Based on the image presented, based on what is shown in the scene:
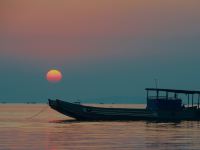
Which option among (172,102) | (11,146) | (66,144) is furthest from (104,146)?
(172,102)

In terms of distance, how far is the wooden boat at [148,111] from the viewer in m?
88.2

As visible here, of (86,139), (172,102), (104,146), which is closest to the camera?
(104,146)

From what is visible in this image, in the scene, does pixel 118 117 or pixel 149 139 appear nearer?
pixel 149 139

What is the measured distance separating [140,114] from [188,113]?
21.8 ft

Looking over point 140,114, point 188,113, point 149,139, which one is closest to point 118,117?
point 140,114

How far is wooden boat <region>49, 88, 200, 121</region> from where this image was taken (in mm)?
88250

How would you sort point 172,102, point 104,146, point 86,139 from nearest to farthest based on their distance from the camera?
point 104,146
point 86,139
point 172,102

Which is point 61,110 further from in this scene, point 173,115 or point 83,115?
point 173,115

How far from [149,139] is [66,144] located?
9572 millimetres

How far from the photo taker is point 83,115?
90500mm

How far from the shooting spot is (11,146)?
46.8m

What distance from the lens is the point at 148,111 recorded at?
89.5 m

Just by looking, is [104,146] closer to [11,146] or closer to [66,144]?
[66,144]

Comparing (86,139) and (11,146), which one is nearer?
(11,146)
